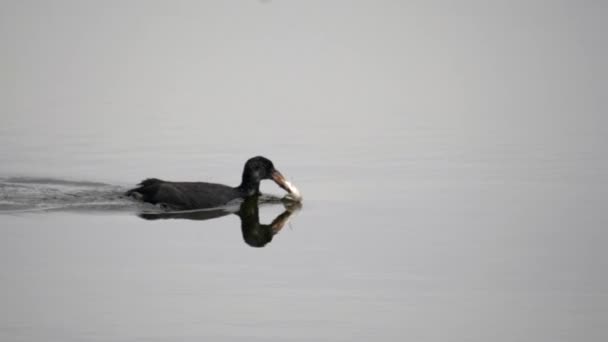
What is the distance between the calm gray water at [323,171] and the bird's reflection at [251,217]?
153 mm

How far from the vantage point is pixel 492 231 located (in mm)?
14789

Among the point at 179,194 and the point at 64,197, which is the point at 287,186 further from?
the point at 64,197

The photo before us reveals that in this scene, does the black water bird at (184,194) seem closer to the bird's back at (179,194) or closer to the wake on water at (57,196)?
the bird's back at (179,194)

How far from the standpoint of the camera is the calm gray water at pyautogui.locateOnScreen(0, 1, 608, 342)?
11117 mm

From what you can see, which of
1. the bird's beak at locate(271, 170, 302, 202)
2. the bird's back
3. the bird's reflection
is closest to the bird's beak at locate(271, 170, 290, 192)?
the bird's beak at locate(271, 170, 302, 202)

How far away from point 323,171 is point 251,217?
2929mm

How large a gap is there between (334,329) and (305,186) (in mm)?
7149

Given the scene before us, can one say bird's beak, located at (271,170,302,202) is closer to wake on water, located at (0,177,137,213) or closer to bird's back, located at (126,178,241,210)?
bird's back, located at (126,178,241,210)

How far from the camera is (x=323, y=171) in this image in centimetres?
1869

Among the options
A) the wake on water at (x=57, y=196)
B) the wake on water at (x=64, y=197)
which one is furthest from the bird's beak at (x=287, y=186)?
the wake on water at (x=57, y=196)

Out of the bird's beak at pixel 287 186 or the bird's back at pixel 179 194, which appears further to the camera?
the bird's beak at pixel 287 186

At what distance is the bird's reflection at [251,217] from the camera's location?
14633mm

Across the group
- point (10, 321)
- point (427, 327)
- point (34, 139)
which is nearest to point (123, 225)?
point (10, 321)

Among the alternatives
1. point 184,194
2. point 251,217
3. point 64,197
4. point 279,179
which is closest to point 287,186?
point 279,179
